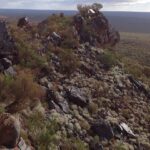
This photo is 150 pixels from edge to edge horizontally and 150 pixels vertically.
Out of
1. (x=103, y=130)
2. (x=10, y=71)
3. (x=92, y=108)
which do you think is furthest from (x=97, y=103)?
(x=10, y=71)

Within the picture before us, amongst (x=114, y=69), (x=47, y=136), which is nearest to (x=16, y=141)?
(x=47, y=136)

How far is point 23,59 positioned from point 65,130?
4.67m

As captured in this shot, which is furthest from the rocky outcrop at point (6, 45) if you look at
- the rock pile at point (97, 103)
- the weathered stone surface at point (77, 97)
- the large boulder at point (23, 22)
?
the large boulder at point (23, 22)

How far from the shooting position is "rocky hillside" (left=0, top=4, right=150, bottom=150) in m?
15.6

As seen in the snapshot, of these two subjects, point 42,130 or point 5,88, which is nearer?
point 42,130

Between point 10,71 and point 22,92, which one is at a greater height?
point 10,71

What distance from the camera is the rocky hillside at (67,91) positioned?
51.1 ft

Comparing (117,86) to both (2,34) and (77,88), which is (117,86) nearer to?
(77,88)

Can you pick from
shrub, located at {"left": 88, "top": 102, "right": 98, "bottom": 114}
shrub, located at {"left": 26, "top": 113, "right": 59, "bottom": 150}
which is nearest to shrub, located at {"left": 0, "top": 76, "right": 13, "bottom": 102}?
shrub, located at {"left": 26, "top": 113, "right": 59, "bottom": 150}

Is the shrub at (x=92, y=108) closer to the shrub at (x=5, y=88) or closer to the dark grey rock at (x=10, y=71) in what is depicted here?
the dark grey rock at (x=10, y=71)

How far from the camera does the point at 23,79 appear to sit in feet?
55.6

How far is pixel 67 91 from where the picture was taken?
19500mm

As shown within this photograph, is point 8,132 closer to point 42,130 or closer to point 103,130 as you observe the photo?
point 42,130

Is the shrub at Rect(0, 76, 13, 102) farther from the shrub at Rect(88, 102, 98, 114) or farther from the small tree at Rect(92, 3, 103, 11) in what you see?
A: the small tree at Rect(92, 3, 103, 11)
